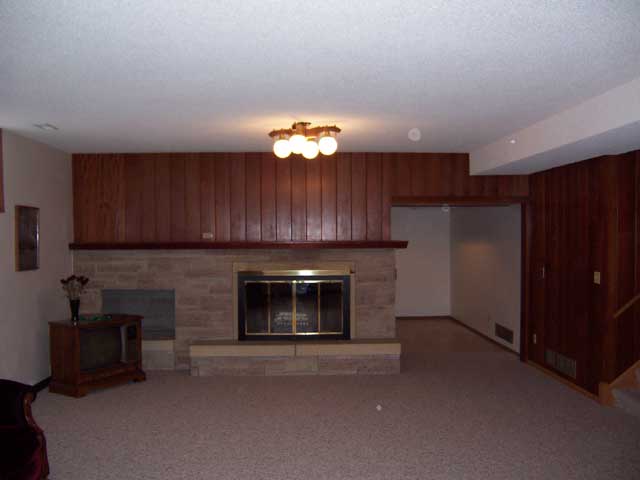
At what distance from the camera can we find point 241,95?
3438 mm

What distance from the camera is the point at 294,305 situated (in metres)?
5.91

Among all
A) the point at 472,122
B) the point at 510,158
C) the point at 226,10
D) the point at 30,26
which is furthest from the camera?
the point at 510,158

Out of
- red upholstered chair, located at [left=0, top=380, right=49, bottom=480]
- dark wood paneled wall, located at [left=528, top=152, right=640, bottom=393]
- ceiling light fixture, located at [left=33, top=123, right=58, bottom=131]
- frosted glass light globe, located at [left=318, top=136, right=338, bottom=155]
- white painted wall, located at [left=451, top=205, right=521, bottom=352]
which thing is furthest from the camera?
white painted wall, located at [left=451, top=205, right=521, bottom=352]

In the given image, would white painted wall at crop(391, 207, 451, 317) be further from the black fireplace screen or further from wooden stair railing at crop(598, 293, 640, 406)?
wooden stair railing at crop(598, 293, 640, 406)

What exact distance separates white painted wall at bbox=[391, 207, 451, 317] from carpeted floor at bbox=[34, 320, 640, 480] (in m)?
3.58

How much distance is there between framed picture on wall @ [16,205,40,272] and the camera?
479 cm

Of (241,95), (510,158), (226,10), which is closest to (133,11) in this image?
(226,10)

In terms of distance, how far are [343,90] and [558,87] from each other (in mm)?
1381

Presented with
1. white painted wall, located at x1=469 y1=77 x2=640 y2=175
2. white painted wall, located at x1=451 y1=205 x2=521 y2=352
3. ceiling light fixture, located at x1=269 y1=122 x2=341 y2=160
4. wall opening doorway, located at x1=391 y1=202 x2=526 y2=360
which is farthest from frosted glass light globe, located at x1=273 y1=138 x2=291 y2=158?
white painted wall, located at x1=451 y1=205 x2=521 y2=352

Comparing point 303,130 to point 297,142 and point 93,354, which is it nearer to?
point 297,142

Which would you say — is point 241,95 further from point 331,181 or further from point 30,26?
point 331,181

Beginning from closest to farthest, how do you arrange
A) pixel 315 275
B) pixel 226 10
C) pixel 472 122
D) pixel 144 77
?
1. pixel 226 10
2. pixel 144 77
3. pixel 472 122
4. pixel 315 275

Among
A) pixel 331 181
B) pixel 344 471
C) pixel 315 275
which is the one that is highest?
pixel 331 181

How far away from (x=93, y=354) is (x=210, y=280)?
1.43 meters
